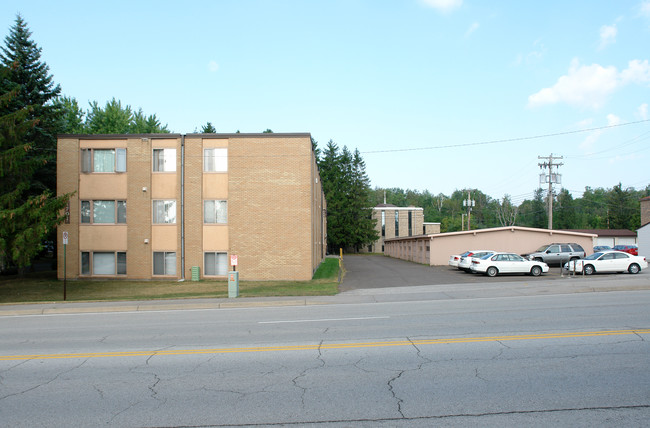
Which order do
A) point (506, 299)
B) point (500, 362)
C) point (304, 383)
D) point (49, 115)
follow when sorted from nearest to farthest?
point (304, 383) → point (500, 362) → point (506, 299) → point (49, 115)

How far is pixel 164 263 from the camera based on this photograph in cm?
2650

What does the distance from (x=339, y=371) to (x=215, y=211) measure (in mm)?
20619

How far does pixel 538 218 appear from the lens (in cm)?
10412

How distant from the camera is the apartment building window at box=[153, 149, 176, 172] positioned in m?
26.6

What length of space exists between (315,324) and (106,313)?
7667 millimetres

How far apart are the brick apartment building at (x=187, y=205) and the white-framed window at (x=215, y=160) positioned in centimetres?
6

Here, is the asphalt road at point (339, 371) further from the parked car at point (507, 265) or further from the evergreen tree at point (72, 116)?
the evergreen tree at point (72, 116)

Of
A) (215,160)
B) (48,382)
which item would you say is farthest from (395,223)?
(48,382)

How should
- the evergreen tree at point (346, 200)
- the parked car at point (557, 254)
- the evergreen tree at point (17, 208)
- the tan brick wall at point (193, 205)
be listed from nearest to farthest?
the evergreen tree at point (17, 208) < the tan brick wall at point (193, 205) < the parked car at point (557, 254) < the evergreen tree at point (346, 200)

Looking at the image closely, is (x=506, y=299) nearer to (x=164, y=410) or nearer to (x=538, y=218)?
(x=164, y=410)

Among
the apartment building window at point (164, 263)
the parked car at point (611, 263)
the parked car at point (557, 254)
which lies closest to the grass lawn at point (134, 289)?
the apartment building window at point (164, 263)

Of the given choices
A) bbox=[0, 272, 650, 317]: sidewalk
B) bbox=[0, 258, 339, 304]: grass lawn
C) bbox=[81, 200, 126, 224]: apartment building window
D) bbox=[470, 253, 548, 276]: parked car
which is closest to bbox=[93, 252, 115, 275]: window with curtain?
bbox=[0, 258, 339, 304]: grass lawn

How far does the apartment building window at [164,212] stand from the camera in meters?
26.6

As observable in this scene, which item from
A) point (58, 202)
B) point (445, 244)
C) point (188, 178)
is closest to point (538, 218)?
point (445, 244)
